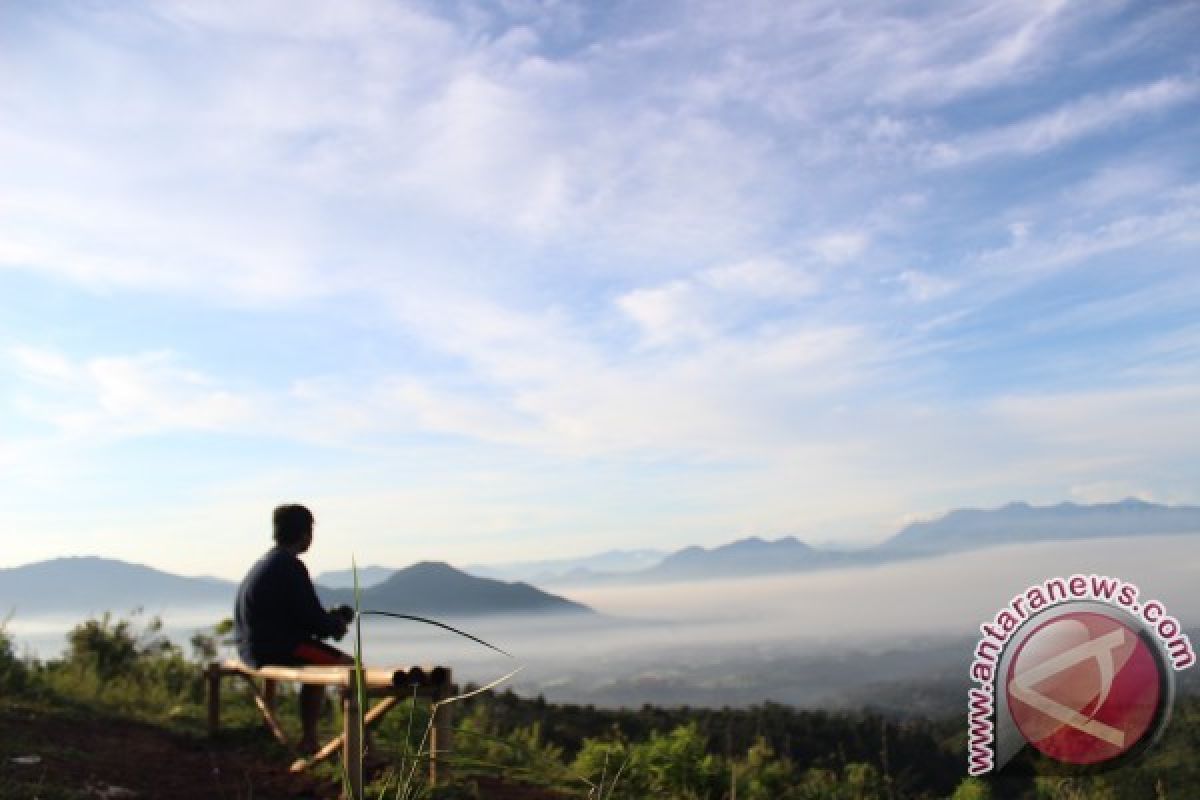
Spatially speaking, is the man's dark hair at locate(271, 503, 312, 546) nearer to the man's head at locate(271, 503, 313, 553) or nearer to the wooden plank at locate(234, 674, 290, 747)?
the man's head at locate(271, 503, 313, 553)

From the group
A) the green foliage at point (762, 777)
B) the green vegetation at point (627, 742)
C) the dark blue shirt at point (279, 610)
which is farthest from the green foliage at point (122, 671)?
the green foliage at point (762, 777)

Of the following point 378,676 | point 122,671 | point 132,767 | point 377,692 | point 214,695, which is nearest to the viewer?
point 378,676

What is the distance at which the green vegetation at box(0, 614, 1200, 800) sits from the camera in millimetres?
7062

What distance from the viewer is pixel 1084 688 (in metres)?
7.67

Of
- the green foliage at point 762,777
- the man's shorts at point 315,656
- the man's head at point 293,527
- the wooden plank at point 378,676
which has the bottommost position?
the green foliage at point 762,777

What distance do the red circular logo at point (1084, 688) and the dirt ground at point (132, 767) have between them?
11.0ft

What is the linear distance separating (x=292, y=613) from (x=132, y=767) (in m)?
1.57

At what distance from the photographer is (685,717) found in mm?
13258

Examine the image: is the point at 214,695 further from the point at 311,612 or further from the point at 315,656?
the point at 311,612

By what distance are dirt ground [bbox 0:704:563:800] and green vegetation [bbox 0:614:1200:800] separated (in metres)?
0.07

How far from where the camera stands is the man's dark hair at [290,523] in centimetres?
840

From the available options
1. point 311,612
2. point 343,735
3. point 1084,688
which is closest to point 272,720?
point 311,612

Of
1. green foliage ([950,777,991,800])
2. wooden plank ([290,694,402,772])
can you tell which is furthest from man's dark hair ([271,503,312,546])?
green foliage ([950,777,991,800])

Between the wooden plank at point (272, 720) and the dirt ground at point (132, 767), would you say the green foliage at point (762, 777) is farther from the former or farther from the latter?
the wooden plank at point (272, 720)
